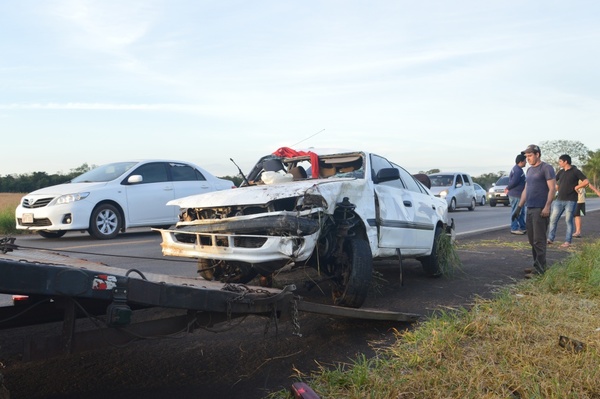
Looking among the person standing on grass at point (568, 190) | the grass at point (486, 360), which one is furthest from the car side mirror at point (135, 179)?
the person standing on grass at point (568, 190)

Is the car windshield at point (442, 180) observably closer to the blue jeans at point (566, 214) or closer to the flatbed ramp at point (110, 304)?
the blue jeans at point (566, 214)

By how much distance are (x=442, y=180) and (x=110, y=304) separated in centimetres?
2289

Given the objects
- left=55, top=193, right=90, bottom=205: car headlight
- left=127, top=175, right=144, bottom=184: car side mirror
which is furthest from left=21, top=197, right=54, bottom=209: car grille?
left=127, top=175, right=144, bottom=184: car side mirror

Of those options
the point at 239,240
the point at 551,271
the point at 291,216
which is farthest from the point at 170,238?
the point at 551,271

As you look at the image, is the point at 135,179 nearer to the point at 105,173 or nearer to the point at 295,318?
the point at 105,173

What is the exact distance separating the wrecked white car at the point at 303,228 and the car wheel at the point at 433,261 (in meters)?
0.93

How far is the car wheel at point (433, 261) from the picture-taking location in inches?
301

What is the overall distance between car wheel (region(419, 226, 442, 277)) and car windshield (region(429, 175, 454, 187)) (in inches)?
674

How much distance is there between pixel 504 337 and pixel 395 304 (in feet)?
5.82

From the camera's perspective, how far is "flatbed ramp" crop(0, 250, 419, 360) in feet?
9.60

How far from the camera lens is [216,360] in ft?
14.6

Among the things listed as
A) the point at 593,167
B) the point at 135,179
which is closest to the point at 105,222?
the point at 135,179

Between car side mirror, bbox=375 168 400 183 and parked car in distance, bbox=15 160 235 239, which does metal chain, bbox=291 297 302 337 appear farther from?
parked car in distance, bbox=15 160 235 239

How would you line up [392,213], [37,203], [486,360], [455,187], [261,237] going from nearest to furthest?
[486,360]
[261,237]
[392,213]
[37,203]
[455,187]
